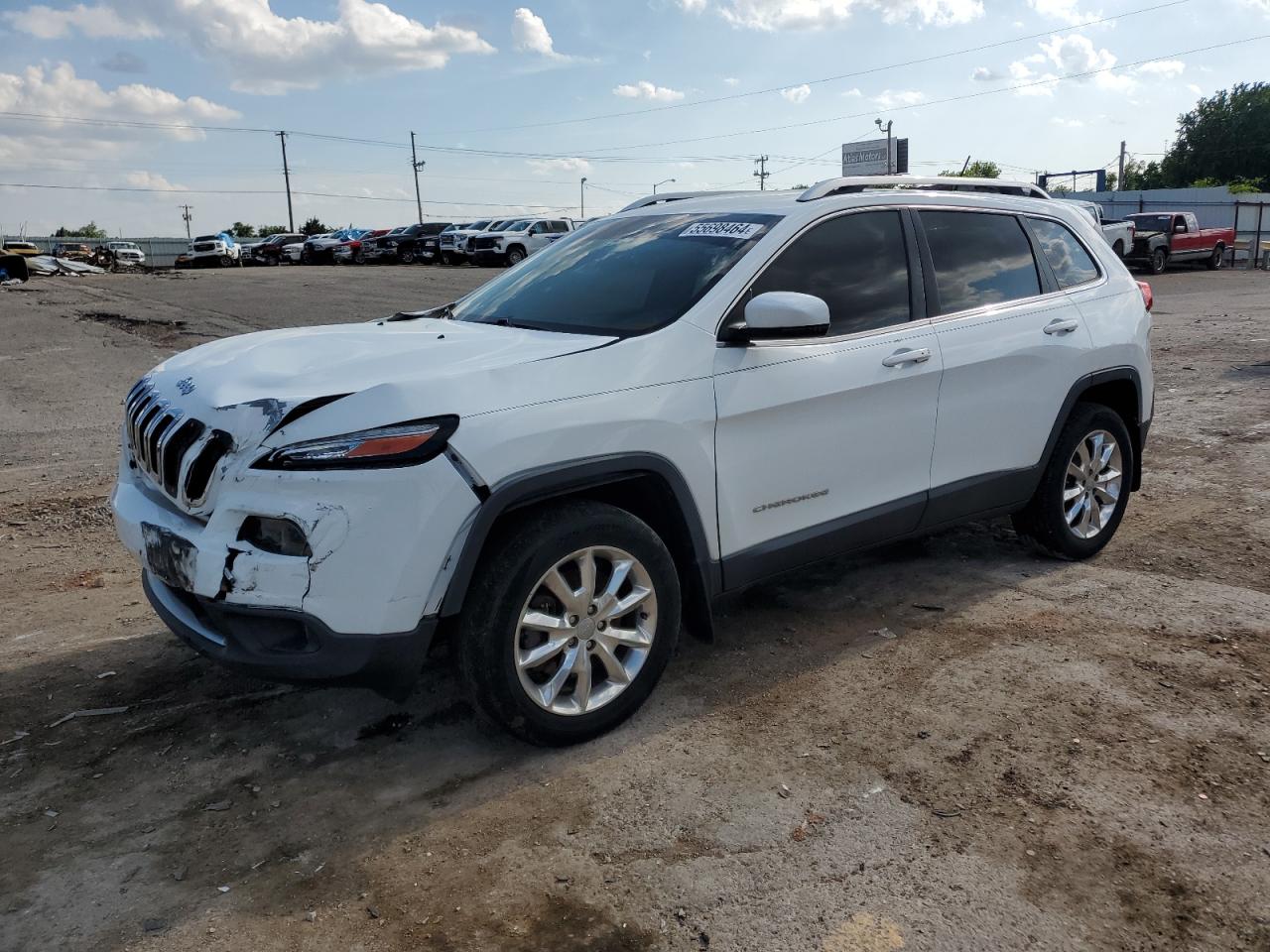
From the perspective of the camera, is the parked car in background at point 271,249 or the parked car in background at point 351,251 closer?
the parked car in background at point 351,251

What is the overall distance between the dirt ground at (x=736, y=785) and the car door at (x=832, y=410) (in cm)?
56

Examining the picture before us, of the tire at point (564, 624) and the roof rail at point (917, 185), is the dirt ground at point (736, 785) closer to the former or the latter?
the tire at point (564, 624)

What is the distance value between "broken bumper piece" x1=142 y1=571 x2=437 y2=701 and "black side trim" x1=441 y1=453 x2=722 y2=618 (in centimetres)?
16

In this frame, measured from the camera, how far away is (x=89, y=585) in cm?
512

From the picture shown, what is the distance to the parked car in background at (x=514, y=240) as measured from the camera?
3475 centimetres

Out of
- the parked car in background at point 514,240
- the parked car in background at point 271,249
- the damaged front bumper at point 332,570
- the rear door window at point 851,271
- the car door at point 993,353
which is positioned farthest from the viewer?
the parked car in background at point 271,249

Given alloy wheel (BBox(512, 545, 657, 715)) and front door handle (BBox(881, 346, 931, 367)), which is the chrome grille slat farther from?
front door handle (BBox(881, 346, 931, 367))

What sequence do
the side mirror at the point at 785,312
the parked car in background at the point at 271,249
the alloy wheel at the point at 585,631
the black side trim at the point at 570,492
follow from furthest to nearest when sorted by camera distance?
the parked car in background at the point at 271,249, the side mirror at the point at 785,312, the alloy wheel at the point at 585,631, the black side trim at the point at 570,492

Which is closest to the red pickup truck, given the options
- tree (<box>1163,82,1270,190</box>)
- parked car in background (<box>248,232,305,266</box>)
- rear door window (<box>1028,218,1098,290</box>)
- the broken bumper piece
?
rear door window (<box>1028,218,1098,290</box>)

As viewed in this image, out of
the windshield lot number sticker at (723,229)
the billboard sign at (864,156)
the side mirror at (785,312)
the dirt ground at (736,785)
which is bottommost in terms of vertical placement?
the dirt ground at (736,785)

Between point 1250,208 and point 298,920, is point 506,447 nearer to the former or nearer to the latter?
point 298,920

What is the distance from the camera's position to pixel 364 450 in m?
2.92

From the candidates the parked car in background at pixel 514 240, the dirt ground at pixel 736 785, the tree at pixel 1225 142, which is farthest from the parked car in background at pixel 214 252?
the tree at pixel 1225 142

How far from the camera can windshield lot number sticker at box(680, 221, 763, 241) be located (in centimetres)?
401
